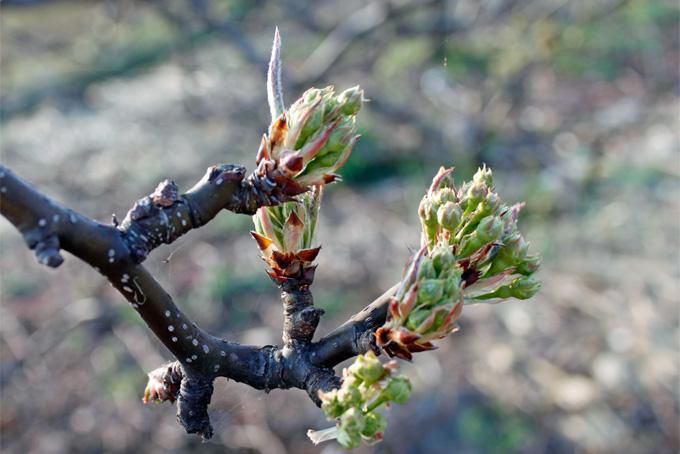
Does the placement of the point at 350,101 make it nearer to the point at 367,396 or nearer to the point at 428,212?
the point at 428,212

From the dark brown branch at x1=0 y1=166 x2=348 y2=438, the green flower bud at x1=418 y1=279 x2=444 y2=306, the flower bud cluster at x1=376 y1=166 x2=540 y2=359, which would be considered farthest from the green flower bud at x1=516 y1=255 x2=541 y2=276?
the dark brown branch at x1=0 y1=166 x2=348 y2=438

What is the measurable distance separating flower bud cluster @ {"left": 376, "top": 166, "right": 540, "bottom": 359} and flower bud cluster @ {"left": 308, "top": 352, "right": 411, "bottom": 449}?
86mm

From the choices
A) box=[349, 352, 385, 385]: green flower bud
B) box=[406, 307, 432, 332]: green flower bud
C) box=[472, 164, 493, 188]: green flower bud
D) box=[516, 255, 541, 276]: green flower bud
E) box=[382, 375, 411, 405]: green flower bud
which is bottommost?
box=[382, 375, 411, 405]: green flower bud

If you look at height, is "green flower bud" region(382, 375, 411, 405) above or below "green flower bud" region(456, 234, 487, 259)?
below

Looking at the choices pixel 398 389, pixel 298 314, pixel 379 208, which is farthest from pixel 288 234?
pixel 379 208

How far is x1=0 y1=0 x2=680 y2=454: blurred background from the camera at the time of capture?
466cm

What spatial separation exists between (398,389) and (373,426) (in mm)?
57

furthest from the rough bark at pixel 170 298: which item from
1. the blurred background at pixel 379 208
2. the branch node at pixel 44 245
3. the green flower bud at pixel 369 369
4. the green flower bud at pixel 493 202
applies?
the blurred background at pixel 379 208

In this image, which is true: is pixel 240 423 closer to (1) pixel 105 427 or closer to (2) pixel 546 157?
(1) pixel 105 427

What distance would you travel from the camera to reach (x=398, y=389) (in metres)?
0.86

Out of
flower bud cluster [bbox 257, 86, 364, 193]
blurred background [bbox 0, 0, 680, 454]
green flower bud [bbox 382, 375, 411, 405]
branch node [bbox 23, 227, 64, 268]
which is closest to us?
branch node [bbox 23, 227, 64, 268]

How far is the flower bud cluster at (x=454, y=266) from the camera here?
0.93 m

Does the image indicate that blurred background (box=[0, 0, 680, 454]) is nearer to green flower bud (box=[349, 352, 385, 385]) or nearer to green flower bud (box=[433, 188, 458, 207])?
green flower bud (box=[433, 188, 458, 207])

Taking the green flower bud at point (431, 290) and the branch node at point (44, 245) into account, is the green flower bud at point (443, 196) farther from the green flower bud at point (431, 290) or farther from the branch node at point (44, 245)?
the branch node at point (44, 245)
